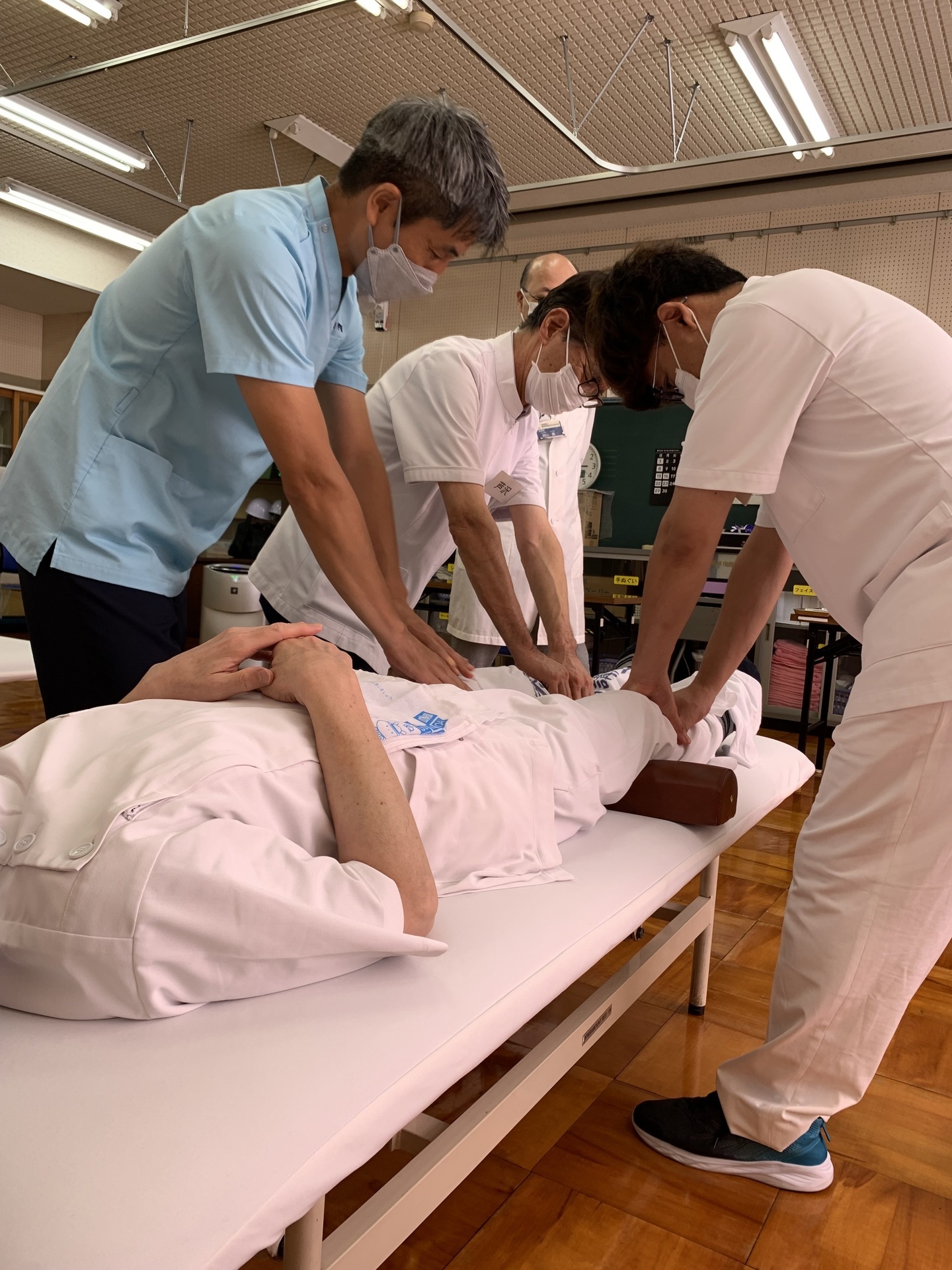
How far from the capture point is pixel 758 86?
4.12 metres

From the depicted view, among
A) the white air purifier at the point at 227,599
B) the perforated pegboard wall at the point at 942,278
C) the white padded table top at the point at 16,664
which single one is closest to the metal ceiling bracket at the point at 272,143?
the white air purifier at the point at 227,599

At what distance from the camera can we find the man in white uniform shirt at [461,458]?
1898 millimetres

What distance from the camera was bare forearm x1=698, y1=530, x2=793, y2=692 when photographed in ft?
5.56

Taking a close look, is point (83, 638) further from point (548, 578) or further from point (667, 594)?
point (548, 578)

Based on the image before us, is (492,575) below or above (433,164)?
below

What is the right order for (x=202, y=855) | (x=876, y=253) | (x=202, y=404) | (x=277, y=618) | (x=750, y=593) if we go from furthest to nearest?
(x=876, y=253) < (x=277, y=618) < (x=750, y=593) < (x=202, y=404) < (x=202, y=855)

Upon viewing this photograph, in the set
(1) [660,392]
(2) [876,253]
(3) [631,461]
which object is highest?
(2) [876,253]

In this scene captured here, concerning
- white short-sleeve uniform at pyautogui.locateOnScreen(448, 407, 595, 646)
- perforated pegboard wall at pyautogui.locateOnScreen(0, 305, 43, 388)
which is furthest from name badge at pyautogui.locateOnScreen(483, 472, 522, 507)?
perforated pegboard wall at pyautogui.locateOnScreen(0, 305, 43, 388)

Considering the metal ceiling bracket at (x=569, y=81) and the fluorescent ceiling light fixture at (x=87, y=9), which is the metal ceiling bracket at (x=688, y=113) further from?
the fluorescent ceiling light fixture at (x=87, y=9)

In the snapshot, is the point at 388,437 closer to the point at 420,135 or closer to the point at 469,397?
the point at 469,397

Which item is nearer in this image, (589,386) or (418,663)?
(418,663)

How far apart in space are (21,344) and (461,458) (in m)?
8.20

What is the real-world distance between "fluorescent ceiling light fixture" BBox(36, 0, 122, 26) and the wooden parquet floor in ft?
13.7

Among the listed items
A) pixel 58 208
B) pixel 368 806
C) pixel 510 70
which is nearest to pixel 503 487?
pixel 368 806
